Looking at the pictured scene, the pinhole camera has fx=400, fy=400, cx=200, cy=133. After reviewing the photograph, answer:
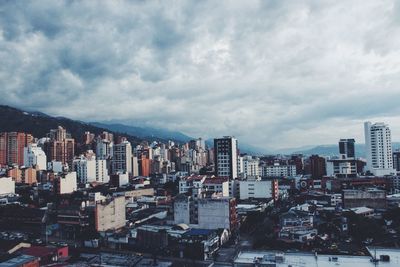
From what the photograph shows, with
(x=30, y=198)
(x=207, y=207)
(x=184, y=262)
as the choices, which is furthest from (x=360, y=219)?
(x=30, y=198)

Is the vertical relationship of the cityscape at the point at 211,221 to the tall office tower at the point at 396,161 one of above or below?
below

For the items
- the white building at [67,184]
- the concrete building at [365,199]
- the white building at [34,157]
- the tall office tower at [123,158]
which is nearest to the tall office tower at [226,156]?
the concrete building at [365,199]

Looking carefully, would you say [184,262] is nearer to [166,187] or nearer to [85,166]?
[166,187]

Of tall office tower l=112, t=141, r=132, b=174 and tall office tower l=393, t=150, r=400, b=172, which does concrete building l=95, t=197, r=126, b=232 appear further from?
tall office tower l=393, t=150, r=400, b=172

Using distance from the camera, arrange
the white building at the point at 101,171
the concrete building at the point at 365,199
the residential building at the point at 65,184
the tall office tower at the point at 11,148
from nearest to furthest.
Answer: the concrete building at the point at 365,199 < the residential building at the point at 65,184 < the white building at the point at 101,171 < the tall office tower at the point at 11,148

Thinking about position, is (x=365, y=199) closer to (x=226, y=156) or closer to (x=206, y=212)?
(x=206, y=212)

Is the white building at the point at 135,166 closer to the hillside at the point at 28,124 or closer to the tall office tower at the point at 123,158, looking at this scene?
the tall office tower at the point at 123,158

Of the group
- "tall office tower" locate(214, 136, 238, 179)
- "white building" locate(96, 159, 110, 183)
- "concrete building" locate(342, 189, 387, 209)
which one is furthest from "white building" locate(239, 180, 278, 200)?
"white building" locate(96, 159, 110, 183)
